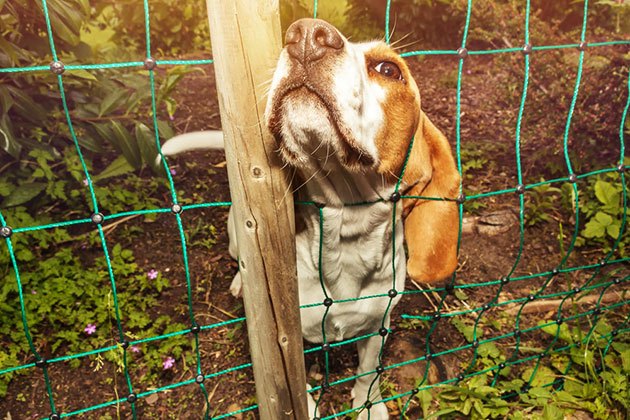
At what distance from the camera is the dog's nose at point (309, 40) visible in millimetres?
1183

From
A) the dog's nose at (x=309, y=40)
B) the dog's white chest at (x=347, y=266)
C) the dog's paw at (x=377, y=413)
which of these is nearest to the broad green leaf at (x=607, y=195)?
the dog's white chest at (x=347, y=266)

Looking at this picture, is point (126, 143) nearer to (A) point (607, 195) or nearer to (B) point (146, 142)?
(B) point (146, 142)

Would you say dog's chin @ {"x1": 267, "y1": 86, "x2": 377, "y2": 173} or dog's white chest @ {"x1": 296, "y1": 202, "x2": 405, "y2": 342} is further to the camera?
dog's white chest @ {"x1": 296, "y1": 202, "x2": 405, "y2": 342}

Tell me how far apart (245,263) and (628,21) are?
457cm

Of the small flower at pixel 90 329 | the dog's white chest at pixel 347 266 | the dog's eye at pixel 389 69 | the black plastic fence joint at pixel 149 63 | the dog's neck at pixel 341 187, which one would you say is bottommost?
the small flower at pixel 90 329

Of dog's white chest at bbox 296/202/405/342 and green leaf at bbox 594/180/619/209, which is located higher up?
dog's white chest at bbox 296/202/405/342

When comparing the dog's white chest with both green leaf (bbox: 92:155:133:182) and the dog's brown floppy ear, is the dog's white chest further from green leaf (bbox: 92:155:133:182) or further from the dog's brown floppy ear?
green leaf (bbox: 92:155:133:182)

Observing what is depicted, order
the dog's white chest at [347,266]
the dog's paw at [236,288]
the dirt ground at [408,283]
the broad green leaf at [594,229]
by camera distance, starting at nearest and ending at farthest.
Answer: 1. the dog's white chest at [347,266]
2. the dirt ground at [408,283]
3. the dog's paw at [236,288]
4. the broad green leaf at [594,229]

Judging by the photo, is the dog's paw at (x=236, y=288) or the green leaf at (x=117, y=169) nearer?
the dog's paw at (x=236, y=288)

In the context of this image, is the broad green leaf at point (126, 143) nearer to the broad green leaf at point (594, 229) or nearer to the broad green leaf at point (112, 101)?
the broad green leaf at point (112, 101)

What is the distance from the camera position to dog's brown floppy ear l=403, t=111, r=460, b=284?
5.70ft

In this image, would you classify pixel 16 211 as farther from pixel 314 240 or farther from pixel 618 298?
pixel 618 298

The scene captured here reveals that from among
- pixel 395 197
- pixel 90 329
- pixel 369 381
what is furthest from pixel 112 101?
pixel 369 381

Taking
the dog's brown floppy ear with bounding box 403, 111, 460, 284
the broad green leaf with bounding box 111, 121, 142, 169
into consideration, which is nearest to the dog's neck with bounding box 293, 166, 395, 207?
the dog's brown floppy ear with bounding box 403, 111, 460, 284
